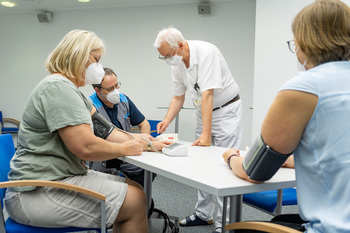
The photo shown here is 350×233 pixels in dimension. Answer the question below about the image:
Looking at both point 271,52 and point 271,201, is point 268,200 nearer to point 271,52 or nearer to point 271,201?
point 271,201

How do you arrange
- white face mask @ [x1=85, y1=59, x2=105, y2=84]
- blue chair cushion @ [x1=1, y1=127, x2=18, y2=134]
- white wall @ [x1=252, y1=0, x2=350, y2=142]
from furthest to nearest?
blue chair cushion @ [x1=1, y1=127, x2=18, y2=134]
white wall @ [x1=252, y1=0, x2=350, y2=142]
white face mask @ [x1=85, y1=59, x2=105, y2=84]

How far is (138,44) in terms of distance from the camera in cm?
533

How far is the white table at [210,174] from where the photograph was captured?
111 centimetres

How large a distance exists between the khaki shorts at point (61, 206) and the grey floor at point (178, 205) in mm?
1269

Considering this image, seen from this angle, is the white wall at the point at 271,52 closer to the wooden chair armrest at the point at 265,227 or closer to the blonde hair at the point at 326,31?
the blonde hair at the point at 326,31

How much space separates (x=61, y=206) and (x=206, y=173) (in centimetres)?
64

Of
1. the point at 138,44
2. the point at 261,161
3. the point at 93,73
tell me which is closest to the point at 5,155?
the point at 93,73

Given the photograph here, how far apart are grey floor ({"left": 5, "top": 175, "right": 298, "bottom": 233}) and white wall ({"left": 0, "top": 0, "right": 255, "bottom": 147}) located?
1197mm

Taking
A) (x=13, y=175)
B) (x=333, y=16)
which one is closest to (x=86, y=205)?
(x=13, y=175)

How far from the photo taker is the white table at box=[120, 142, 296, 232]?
3.65ft

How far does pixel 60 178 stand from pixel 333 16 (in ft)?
4.04

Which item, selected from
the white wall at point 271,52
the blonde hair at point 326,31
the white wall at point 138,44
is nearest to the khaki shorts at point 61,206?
the blonde hair at point 326,31

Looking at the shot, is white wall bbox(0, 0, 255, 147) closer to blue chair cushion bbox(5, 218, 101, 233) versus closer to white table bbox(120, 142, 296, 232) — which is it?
white table bbox(120, 142, 296, 232)

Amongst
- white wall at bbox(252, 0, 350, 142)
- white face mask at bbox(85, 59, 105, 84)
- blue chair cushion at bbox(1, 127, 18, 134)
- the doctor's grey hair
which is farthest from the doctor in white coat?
blue chair cushion at bbox(1, 127, 18, 134)
